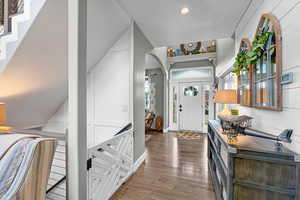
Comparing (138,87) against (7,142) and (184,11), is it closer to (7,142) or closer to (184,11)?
(184,11)

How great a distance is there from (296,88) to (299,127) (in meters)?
0.32

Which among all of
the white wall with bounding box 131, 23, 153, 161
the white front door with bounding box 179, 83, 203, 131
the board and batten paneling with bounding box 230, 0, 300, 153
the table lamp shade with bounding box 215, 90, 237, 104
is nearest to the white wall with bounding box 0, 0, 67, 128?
the white wall with bounding box 131, 23, 153, 161

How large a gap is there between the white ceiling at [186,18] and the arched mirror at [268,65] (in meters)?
0.84

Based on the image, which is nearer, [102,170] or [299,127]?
[299,127]

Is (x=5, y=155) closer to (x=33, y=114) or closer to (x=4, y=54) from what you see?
(x=4, y=54)

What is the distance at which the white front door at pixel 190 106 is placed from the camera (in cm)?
526

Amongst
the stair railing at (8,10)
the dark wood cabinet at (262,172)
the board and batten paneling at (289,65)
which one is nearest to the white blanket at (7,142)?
the stair railing at (8,10)

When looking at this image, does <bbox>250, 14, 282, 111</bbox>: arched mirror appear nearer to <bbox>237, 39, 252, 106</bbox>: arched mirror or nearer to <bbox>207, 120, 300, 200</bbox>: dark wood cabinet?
<bbox>237, 39, 252, 106</bbox>: arched mirror

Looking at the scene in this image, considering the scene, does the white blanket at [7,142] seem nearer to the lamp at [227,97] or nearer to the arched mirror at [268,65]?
the arched mirror at [268,65]

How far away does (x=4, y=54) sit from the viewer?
1.72m

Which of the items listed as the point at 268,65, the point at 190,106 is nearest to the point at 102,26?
the point at 268,65

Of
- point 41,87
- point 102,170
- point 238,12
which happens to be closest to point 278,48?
point 238,12

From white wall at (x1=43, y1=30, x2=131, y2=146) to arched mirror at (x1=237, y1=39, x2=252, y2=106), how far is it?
1.94 meters

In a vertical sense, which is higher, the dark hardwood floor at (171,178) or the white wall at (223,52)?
the white wall at (223,52)
